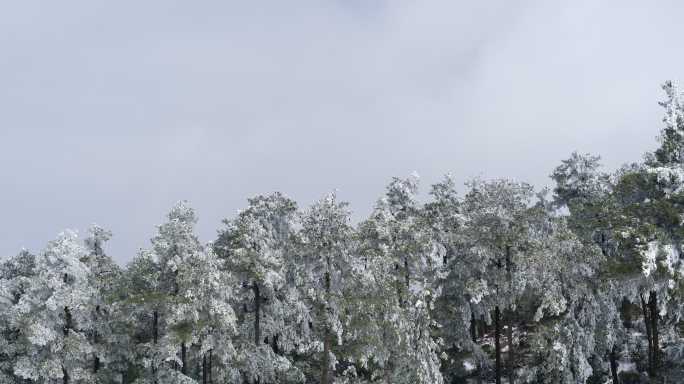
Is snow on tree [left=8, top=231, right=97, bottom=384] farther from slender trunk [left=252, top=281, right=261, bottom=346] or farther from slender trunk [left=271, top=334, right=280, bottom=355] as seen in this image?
slender trunk [left=271, top=334, right=280, bottom=355]

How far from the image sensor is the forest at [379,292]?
2616 centimetres

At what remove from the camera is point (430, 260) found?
3053 cm

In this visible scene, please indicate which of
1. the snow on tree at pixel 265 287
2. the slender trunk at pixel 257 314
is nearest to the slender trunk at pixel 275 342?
the snow on tree at pixel 265 287

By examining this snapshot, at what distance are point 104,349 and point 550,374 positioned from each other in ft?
82.8

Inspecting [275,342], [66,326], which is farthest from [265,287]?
[66,326]

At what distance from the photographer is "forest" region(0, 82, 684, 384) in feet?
85.8

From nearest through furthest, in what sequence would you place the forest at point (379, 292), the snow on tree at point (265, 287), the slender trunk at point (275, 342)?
1. the forest at point (379, 292)
2. the snow on tree at point (265, 287)
3. the slender trunk at point (275, 342)

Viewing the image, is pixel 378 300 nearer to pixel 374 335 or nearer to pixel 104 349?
pixel 374 335

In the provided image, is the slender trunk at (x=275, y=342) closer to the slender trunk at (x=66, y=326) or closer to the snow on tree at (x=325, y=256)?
the snow on tree at (x=325, y=256)

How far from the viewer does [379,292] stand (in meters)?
26.6

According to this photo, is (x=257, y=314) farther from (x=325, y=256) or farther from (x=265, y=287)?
(x=325, y=256)

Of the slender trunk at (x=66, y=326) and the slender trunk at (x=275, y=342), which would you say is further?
the slender trunk at (x=275, y=342)

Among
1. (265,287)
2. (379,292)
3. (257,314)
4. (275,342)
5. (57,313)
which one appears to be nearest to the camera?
(379,292)

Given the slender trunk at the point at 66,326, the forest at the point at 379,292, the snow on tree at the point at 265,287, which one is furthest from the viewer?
the slender trunk at the point at 66,326
